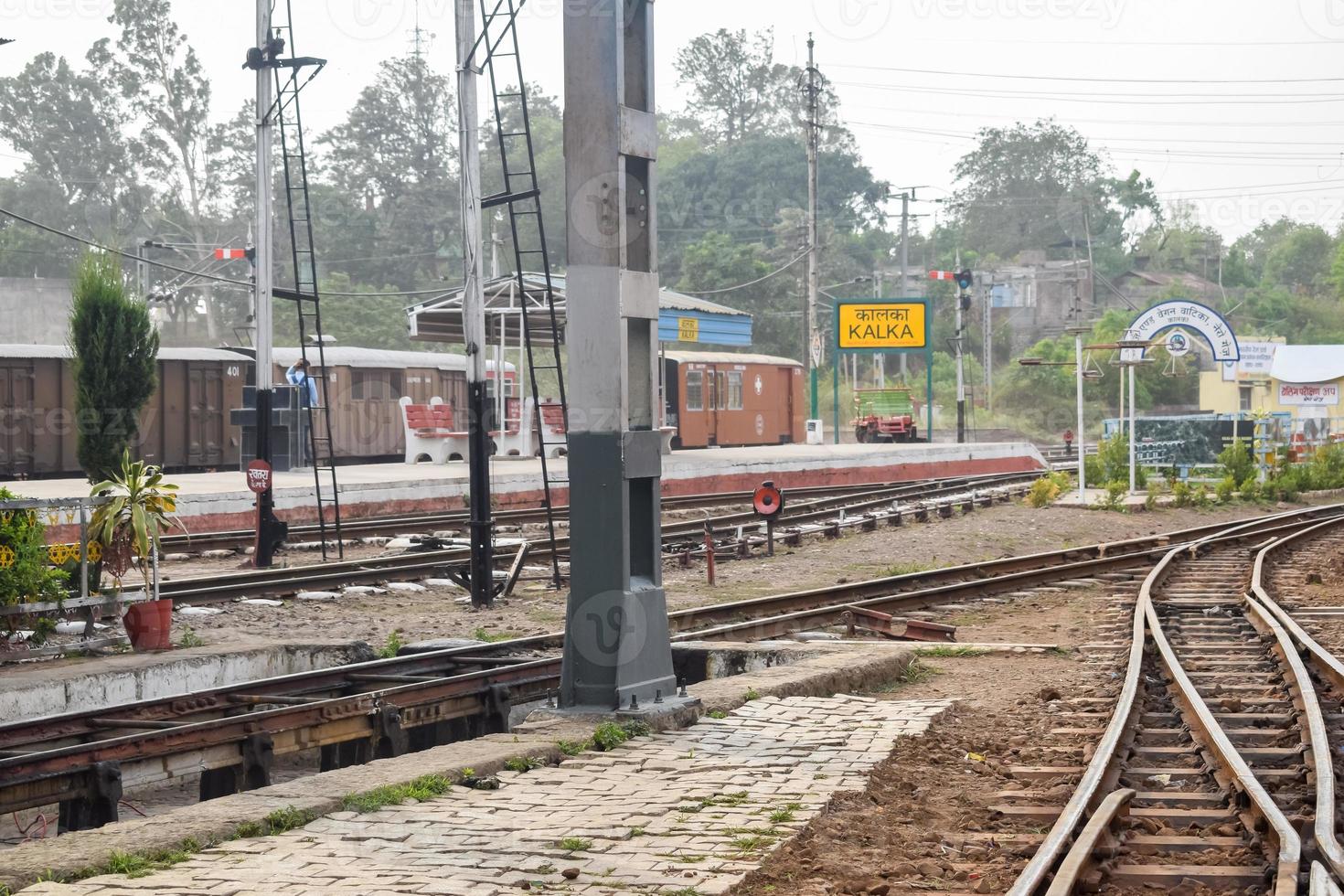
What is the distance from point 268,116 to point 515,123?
228 feet

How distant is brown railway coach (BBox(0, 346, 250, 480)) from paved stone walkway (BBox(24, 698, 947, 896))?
2130 centimetres

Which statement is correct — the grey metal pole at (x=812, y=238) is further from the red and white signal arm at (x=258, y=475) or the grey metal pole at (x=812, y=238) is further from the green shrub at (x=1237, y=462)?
the red and white signal arm at (x=258, y=475)

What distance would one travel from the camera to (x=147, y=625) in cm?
1133

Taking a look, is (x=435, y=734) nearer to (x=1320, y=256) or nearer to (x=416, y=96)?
(x=416, y=96)

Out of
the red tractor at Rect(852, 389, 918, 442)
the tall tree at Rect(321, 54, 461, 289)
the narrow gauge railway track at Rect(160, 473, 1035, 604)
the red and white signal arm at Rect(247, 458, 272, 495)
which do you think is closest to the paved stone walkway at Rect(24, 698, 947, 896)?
the narrow gauge railway track at Rect(160, 473, 1035, 604)

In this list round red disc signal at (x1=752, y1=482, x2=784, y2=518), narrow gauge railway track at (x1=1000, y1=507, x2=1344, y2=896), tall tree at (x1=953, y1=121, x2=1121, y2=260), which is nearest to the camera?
narrow gauge railway track at (x1=1000, y1=507, x2=1344, y2=896)

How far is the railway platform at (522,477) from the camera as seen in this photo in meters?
22.8

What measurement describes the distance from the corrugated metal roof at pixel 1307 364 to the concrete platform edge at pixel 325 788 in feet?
177

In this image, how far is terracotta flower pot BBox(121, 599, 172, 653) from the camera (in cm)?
1132

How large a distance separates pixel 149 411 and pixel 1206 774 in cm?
2670

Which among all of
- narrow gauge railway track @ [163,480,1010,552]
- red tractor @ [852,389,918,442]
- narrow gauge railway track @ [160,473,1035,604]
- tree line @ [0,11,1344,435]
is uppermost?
tree line @ [0,11,1344,435]

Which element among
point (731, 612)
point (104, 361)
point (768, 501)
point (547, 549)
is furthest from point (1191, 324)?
point (104, 361)

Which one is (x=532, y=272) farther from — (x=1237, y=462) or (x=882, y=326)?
(x=882, y=326)

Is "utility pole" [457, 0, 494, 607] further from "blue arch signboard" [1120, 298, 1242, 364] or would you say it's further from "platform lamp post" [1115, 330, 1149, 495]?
"blue arch signboard" [1120, 298, 1242, 364]
